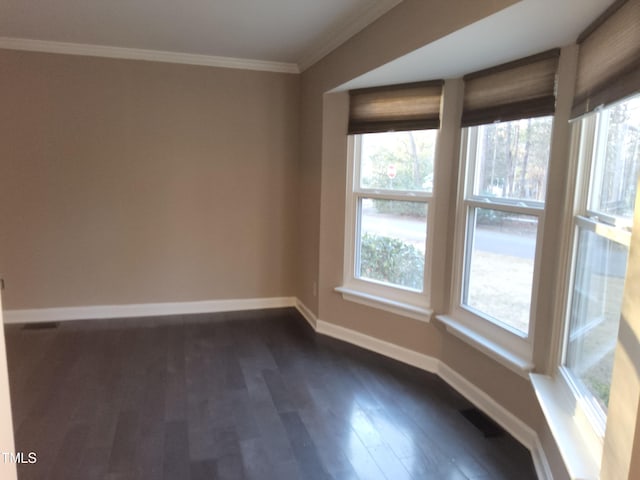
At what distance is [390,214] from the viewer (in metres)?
3.44

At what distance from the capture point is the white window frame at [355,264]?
319 centimetres

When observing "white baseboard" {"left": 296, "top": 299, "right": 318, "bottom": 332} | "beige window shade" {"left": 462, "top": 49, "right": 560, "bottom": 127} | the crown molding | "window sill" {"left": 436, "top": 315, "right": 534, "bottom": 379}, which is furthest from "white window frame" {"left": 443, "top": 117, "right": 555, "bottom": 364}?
"white baseboard" {"left": 296, "top": 299, "right": 318, "bottom": 332}

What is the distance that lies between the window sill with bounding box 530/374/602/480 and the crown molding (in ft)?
6.86

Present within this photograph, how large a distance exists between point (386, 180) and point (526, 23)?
5.63ft

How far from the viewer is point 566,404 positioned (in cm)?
197

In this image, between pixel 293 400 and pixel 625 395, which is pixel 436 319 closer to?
pixel 293 400

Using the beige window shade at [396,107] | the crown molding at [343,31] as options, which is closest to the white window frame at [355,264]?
the beige window shade at [396,107]

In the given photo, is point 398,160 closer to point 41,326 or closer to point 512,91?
point 512,91

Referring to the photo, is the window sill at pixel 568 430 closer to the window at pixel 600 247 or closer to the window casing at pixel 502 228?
the window at pixel 600 247

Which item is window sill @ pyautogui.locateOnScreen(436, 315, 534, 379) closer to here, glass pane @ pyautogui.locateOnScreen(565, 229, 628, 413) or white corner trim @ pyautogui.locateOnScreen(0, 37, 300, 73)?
glass pane @ pyautogui.locateOnScreen(565, 229, 628, 413)

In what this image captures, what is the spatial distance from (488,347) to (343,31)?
2.25m

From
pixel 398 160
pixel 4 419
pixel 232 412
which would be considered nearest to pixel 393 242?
pixel 398 160

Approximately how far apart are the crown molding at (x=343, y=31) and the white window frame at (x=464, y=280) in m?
0.89

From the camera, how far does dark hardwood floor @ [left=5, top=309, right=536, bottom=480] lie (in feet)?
6.99
